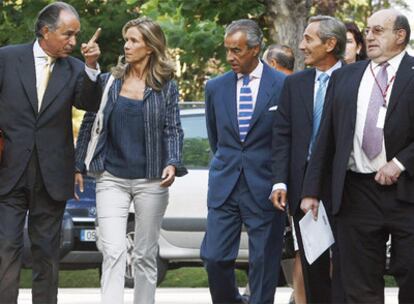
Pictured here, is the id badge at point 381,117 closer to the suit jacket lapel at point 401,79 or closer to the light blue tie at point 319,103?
the suit jacket lapel at point 401,79

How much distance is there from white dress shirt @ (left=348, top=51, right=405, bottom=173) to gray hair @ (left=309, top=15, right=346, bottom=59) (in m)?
1.05

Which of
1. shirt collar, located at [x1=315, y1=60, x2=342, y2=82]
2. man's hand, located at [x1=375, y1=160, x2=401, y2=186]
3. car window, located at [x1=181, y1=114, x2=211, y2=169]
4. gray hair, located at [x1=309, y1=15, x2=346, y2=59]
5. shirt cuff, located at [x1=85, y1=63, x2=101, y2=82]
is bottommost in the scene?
car window, located at [x1=181, y1=114, x2=211, y2=169]

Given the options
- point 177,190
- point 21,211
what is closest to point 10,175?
point 21,211

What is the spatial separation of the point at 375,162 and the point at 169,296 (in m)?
5.02

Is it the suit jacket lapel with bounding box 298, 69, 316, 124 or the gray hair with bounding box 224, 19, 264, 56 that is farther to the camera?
the gray hair with bounding box 224, 19, 264, 56

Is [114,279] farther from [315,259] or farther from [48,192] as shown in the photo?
[315,259]

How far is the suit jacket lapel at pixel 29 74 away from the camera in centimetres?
957

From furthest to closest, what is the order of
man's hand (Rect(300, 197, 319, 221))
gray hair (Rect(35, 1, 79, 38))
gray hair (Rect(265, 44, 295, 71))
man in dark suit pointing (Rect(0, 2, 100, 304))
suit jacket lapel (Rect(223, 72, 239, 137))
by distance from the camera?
gray hair (Rect(265, 44, 295, 71)) < suit jacket lapel (Rect(223, 72, 239, 137)) < gray hair (Rect(35, 1, 79, 38)) < man in dark suit pointing (Rect(0, 2, 100, 304)) < man's hand (Rect(300, 197, 319, 221))

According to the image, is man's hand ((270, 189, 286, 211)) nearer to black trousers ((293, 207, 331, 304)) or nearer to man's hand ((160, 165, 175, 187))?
black trousers ((293, 207, 331, 304))

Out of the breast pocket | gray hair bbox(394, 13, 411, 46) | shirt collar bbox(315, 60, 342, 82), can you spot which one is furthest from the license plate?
gray hair bbox(394, 13, 411, 46)

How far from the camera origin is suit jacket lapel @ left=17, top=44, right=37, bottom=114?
957 cm

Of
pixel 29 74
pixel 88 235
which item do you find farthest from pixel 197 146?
pixel 29 74

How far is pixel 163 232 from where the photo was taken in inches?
574

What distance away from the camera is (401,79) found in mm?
8523
